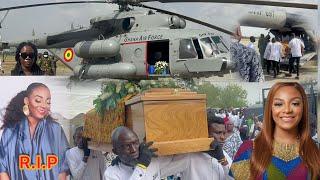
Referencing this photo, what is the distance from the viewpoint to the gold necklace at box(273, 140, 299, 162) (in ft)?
12.3

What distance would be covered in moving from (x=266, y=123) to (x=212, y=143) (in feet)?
1.13

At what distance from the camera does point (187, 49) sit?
3.90m

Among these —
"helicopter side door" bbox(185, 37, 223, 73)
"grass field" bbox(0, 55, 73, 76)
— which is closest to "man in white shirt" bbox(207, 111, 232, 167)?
"helicopter side door" bbox(185, 37, 223, 73)

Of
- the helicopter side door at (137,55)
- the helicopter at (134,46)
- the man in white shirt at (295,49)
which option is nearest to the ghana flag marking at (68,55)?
the helicopter at (134,46)

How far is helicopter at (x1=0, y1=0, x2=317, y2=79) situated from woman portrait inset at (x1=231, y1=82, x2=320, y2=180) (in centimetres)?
37

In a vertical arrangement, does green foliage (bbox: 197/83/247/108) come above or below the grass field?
below

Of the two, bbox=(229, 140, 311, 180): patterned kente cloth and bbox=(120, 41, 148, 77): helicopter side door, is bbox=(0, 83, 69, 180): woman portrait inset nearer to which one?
Answer: bbox=(120, 41, 148, 77): helicopter side door

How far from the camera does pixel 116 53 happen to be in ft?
12.2

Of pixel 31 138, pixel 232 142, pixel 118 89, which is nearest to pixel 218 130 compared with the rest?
pixel 232 142

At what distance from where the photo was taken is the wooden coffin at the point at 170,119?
3.60 metres

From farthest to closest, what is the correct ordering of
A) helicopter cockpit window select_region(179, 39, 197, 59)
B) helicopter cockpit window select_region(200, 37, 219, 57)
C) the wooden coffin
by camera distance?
1. helicopter cockpit window select_region(179, 39, 197, 59)
2. helicopter cockpit window select_region(200, 37, 219, 57)
3. the wooden coffin

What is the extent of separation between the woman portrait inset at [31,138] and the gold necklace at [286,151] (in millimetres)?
1245

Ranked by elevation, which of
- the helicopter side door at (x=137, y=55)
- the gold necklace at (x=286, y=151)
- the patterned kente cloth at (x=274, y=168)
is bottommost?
the patterned kente cloth at (x=274, y=168)

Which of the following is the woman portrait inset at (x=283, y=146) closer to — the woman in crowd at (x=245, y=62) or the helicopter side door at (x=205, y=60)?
the woman in crowd at (x=245, y=62)
